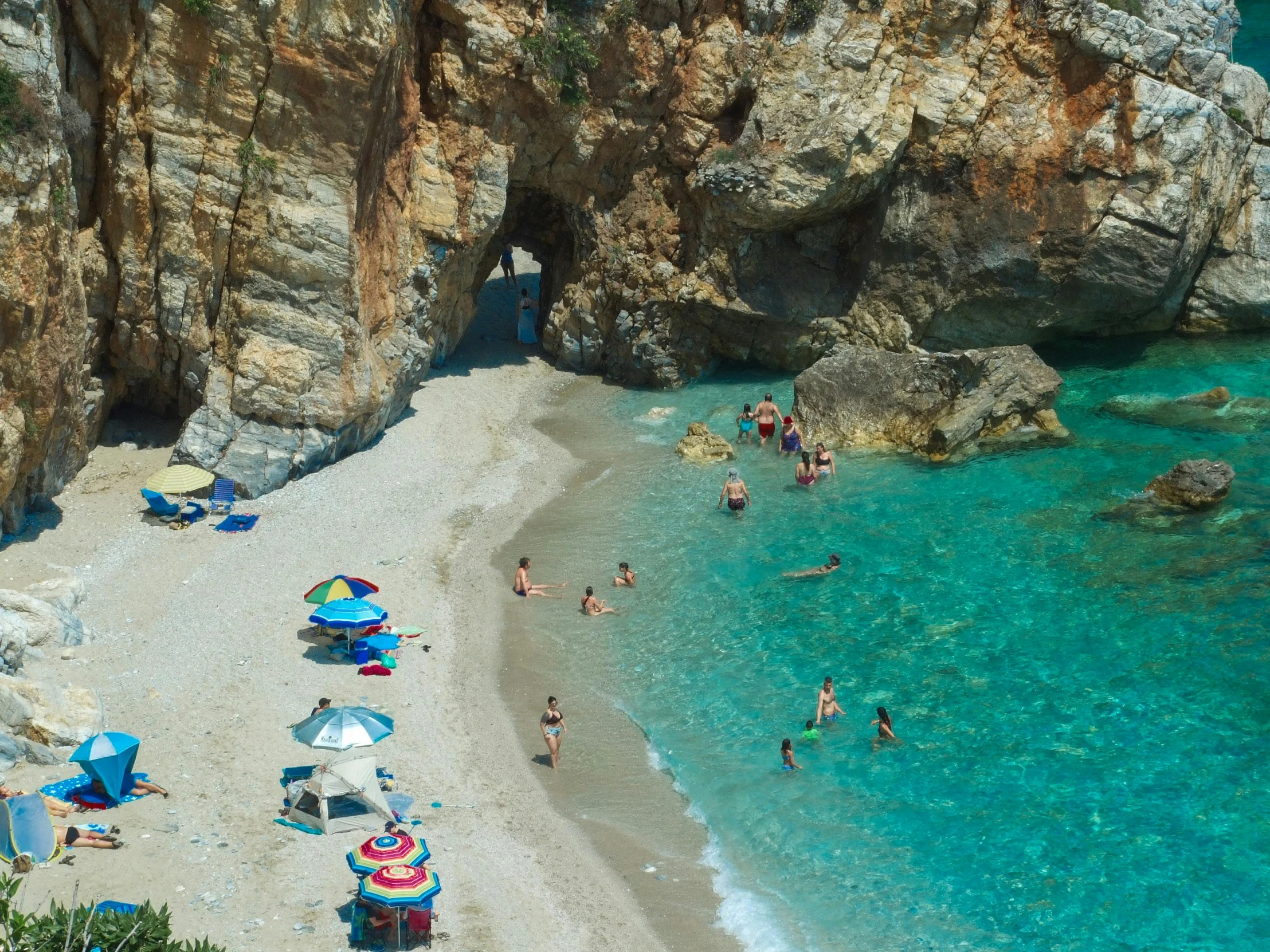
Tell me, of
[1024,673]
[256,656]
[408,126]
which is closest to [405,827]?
[256,656]

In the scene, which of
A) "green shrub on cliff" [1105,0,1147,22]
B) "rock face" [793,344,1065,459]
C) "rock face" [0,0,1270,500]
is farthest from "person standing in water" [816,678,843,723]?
"green shrub on cliff" [1105,0,1147,22]

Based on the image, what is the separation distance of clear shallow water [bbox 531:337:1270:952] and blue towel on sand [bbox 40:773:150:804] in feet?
20.9

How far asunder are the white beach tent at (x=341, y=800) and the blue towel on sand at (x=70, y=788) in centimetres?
193

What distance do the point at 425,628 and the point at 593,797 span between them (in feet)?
17.0

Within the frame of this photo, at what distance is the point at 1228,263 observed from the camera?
103ft

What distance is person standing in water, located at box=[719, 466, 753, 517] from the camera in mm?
23875

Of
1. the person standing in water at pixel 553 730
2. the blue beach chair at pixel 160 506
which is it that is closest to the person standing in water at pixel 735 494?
the person standing in water at pixel 553 730

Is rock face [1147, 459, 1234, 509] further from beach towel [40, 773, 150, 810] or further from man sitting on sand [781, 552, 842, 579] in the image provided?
beach towel [40, 773, 150, 810]

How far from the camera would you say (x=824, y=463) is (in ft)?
83.3

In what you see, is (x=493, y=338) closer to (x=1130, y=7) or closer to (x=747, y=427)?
(x=747, y=427)

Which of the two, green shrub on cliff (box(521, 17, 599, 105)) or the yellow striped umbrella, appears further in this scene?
green shrub on cliff (box(521, 17, 599, 105))

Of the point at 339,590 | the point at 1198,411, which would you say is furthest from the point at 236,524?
the point at 1198,411

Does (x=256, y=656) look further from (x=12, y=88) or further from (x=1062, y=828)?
(x=1062, y=828)

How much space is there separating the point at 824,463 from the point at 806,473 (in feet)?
1.76
